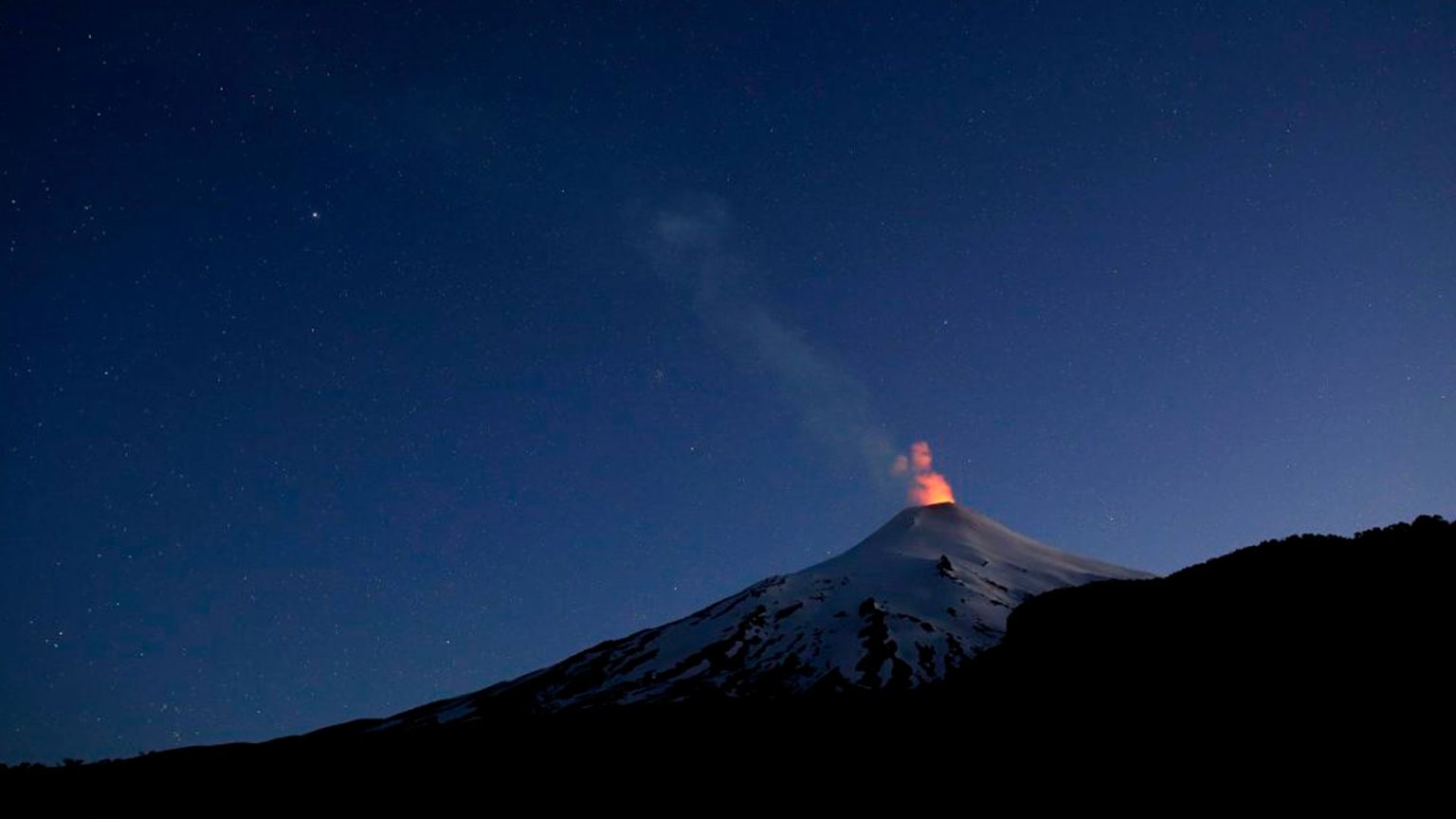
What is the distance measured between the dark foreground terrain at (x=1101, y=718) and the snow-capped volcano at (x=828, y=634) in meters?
25.1

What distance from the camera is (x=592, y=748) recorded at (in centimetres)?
6378

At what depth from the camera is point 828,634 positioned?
11494 cm

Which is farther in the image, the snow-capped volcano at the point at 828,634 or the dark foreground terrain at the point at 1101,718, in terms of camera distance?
the snow-capped volcano at the point at 828,634

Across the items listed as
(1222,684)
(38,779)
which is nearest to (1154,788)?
(1222,684)

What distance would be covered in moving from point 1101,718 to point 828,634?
82.0m

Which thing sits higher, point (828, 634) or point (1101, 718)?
point (828, 634)

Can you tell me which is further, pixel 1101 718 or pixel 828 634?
pixel 828 634

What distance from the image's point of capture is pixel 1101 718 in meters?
34.9

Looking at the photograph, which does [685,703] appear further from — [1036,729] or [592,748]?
[1036,729]

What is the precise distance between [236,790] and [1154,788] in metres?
64.5

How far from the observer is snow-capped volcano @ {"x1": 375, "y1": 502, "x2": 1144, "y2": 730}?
101 m

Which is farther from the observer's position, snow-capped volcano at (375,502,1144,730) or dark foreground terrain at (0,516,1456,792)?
snow-capped volcano at (375,502,1144,730)

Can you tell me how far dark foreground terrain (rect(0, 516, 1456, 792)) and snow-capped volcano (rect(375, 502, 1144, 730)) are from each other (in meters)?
25.1

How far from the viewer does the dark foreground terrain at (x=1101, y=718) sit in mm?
26672
